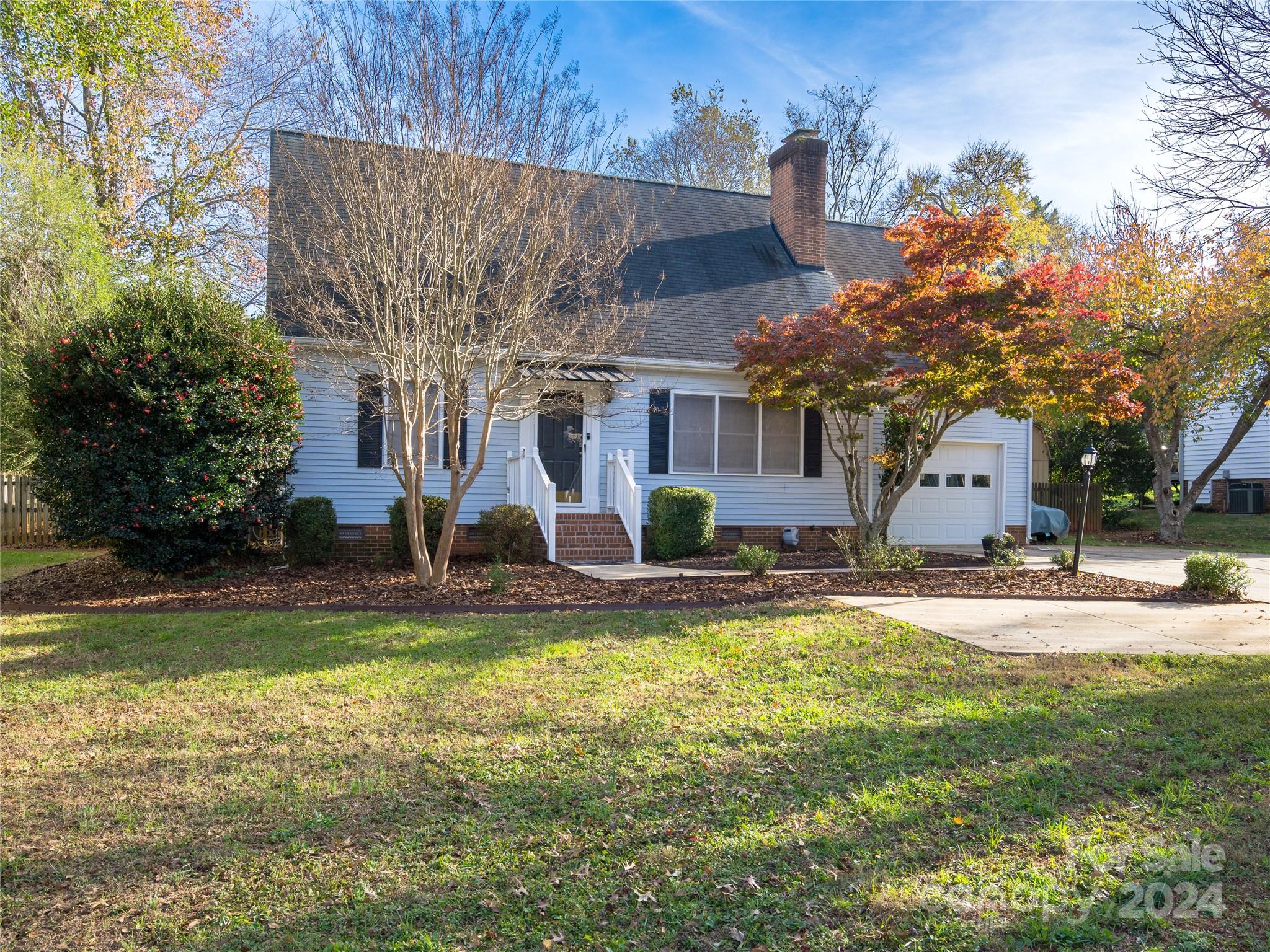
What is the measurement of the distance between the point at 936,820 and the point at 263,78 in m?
22.8

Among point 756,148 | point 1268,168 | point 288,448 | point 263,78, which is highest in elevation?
point 756,148

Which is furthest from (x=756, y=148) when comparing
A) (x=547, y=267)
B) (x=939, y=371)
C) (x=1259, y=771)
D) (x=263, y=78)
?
(x=1259, y=771)

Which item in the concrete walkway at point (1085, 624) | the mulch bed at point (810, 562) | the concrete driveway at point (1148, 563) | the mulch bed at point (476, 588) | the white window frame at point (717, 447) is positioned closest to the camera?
the concrete walkway at point (1085, 624)

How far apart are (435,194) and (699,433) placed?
7.04 metres

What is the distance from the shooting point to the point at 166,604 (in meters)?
9.02

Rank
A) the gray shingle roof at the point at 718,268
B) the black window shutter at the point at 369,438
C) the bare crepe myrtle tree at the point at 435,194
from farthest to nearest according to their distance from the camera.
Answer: the gray shingle roof at the point at 718,268 → the black window shutter at the point at 369,438 → the bare crepe myrtle tree at the point at 435,194

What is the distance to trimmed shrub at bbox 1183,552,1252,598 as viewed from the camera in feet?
33.0

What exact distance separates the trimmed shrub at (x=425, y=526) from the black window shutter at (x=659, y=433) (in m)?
3.62

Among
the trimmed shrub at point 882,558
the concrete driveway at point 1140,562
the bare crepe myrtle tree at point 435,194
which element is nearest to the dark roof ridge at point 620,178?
the bare crepe myrtle tree at point 435,194

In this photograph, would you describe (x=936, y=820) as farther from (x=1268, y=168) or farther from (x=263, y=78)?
(x=263, y=78)

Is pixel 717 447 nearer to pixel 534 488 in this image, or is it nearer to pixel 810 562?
pixel 810 562

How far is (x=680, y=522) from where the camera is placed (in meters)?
13.0

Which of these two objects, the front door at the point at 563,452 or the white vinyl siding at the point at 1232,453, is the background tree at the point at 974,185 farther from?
the front door at the point at 563,452

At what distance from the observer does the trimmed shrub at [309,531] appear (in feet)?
38.4
